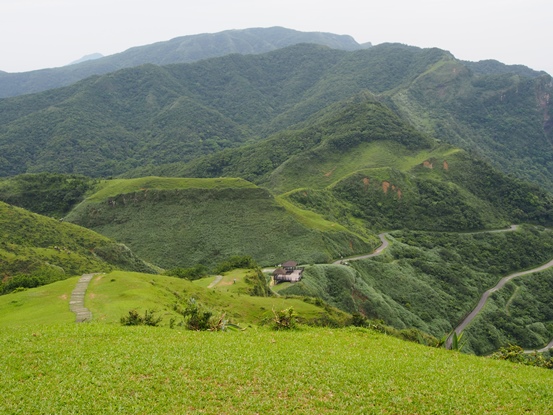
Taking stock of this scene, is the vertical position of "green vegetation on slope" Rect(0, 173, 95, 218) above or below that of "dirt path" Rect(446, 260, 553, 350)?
above

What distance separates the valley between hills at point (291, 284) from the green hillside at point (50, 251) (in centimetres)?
40

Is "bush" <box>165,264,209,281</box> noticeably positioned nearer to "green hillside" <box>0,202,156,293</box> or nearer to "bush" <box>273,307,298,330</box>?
"green hillside" <box>0,202,156,293</box>

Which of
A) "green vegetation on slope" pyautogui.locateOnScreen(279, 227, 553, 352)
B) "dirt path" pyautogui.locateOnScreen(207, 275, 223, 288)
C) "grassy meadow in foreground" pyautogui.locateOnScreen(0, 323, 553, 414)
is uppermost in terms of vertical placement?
"grassy meadow in foreground" pyautogui.locateOnScreen(0, 323, 553, 414)

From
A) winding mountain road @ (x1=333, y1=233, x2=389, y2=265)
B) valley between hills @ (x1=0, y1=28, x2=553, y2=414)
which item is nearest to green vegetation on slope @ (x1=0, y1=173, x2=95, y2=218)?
valley between hills @ (x1=0, y1=28, x2=553, y2=414)

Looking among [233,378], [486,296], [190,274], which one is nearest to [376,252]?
[486,296]

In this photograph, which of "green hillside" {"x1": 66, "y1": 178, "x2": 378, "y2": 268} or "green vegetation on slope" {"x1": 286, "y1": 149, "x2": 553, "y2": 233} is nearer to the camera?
"green hillside" {"x1": 66, "y1": 178, "x2": 378, "y2": 268}

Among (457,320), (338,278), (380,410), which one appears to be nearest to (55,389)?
(380,410)

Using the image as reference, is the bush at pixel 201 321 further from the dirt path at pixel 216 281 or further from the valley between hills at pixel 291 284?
the dirt path at pixel 216 281

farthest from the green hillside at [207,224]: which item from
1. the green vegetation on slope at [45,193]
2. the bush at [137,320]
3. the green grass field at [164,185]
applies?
the bush at [137,320]

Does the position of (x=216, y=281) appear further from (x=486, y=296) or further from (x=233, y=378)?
(x=486, y=296)

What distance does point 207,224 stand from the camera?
9494 centimetres

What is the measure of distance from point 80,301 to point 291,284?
124ft

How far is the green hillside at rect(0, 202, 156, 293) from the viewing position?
48031 millimetres

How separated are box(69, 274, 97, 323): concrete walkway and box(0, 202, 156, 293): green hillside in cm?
567
